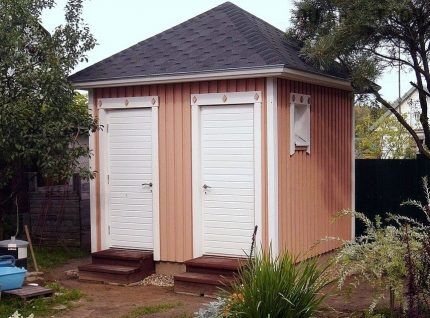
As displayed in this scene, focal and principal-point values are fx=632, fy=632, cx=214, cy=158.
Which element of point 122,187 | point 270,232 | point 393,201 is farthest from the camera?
point 393,201

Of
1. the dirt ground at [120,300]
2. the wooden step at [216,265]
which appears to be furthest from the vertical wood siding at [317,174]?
the dirt ground at [120,300]

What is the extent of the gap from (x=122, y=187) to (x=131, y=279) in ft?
4.50

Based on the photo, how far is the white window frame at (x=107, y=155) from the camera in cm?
872

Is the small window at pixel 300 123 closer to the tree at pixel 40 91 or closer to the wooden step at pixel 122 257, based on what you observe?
the wooden step at pixel 122 257

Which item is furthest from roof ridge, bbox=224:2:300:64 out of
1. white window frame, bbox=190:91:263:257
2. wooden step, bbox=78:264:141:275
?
wooden step, bbox=78:264:141:275

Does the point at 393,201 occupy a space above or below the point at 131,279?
above

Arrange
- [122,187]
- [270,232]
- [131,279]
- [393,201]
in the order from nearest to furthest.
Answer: [270,232], [131,279], [122,187], [393,201]

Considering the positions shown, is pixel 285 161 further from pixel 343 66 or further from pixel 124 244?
pixel 124 244

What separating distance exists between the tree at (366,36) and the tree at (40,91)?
10.7 feet

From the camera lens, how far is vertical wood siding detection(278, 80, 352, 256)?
8.16 m

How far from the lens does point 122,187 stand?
907 cm

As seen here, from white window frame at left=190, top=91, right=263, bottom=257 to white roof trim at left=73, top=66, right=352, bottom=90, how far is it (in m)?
0.28

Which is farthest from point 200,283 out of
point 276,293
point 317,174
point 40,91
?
point 40,91

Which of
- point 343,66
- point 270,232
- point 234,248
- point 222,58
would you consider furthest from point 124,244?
point 343,66
